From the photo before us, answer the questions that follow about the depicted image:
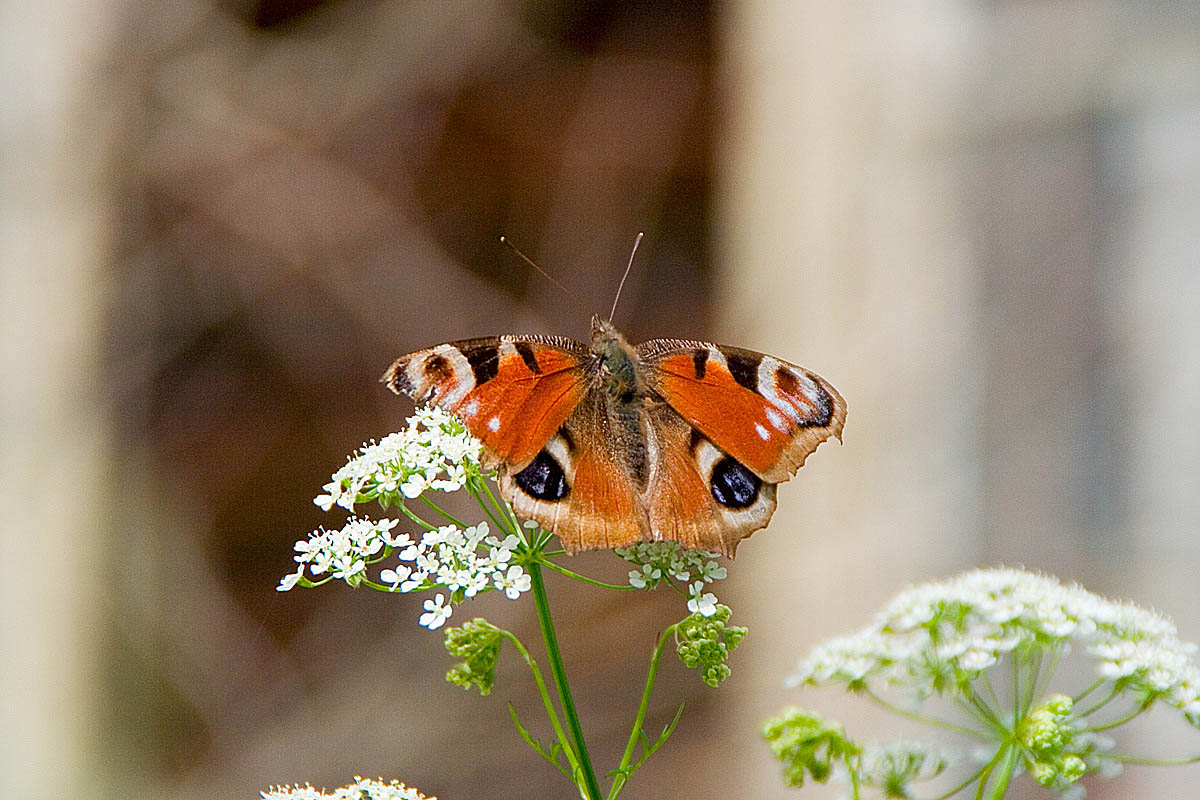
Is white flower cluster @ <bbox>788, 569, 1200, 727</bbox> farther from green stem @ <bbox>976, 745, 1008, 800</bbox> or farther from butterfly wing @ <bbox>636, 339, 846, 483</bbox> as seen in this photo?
butterfly wing @ <bbox>636, 339, 846, 483</bbox>

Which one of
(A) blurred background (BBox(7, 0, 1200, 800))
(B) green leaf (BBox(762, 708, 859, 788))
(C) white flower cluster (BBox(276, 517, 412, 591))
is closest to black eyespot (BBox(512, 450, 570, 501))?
(C) white flower cluster (BBox(276, 517, 412, 591))

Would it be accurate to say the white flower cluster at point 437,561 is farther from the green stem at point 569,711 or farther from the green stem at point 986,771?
the green stem at point 986,771

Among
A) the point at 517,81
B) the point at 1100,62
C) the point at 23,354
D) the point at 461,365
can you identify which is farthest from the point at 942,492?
the point at 23,354

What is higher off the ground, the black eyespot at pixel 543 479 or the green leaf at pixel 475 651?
the black eyespot at pixel 543 479

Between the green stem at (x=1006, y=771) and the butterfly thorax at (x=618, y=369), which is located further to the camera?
the butterfly thorax at (x=618, y=369)

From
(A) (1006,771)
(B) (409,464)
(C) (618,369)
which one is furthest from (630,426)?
(A) (1006,771)

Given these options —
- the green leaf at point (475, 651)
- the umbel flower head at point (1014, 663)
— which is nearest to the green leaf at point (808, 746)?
the umbel flower head at point (1014, 663)
